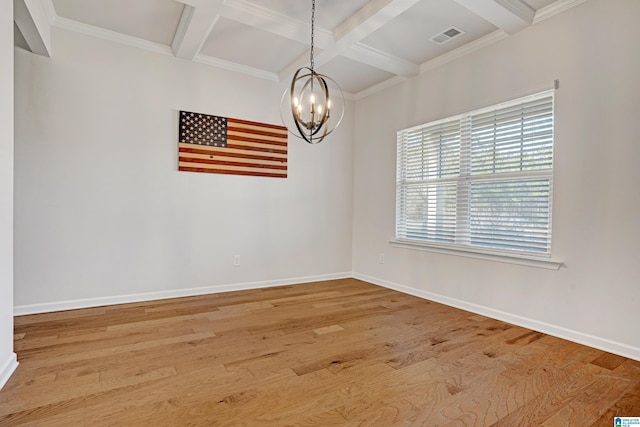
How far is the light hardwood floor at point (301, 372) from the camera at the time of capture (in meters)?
1.69

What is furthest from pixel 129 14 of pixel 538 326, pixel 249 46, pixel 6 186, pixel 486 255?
pixel 538 326

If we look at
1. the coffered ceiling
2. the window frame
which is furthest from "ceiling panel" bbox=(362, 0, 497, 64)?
the window frame

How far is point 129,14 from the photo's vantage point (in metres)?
3.03

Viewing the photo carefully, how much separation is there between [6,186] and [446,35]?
3621 millimetres

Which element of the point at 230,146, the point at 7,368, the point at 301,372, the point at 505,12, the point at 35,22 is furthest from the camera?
the point at 230,146

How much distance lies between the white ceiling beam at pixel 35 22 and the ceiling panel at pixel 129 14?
0.14 metres

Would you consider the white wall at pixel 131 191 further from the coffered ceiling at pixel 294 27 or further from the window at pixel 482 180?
the window at pixel 482 180

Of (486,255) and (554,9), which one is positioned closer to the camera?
(554,9)

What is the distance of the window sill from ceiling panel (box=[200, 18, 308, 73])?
2503 mm

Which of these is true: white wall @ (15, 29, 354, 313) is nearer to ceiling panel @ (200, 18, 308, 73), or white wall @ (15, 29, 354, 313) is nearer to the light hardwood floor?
ceiling panel @ (200, 18, 308, 73)

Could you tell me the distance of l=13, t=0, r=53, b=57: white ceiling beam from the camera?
2488 mm

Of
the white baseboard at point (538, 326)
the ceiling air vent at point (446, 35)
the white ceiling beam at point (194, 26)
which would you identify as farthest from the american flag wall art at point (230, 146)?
the white baseboard at point (538, 326)

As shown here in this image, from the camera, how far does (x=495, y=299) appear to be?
10.7 feet

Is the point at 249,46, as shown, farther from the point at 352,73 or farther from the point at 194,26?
the point at 352,73
